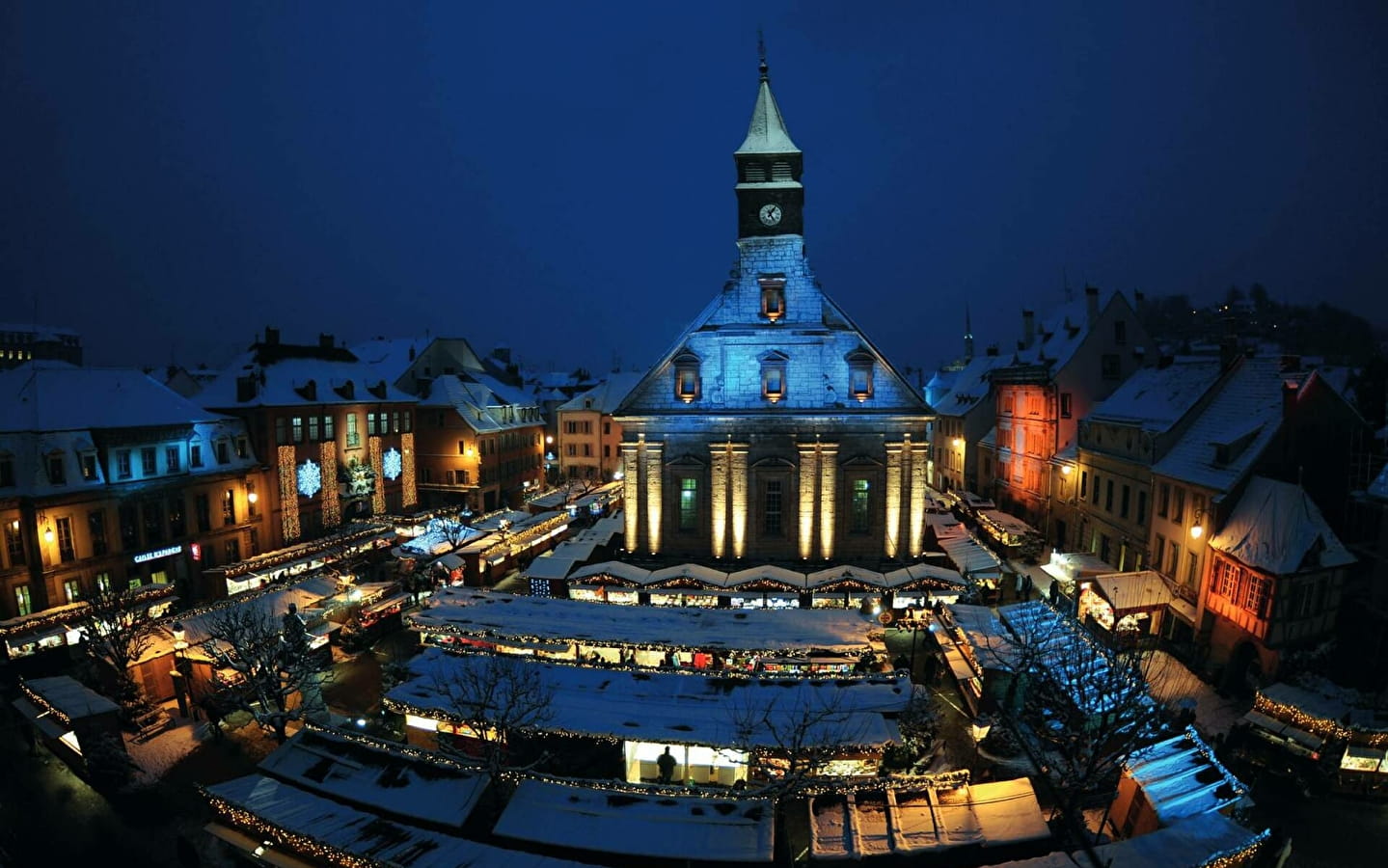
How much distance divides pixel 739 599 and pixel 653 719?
592 inches

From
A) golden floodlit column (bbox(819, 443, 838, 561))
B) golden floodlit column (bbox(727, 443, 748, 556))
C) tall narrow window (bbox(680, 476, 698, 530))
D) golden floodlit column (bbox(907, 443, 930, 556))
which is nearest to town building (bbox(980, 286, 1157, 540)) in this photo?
golden floodlit column (bbox(907, 443, 930, 556))

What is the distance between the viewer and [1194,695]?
27.0 meters

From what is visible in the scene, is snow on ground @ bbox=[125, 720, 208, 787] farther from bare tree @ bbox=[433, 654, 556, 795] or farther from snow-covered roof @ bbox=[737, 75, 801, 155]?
snow-covered roof @ bbox=[737, 75, 801, 155]

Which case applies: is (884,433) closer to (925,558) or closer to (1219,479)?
(925,558)

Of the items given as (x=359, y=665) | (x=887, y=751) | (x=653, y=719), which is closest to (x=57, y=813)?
(x=359, y=665)

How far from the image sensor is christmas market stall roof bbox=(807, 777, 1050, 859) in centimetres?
1603

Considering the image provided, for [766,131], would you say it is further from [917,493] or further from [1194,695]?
[1194,695]

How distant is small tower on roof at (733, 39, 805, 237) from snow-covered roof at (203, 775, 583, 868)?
35468 mm

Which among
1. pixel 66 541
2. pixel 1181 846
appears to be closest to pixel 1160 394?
pixel 1181 846

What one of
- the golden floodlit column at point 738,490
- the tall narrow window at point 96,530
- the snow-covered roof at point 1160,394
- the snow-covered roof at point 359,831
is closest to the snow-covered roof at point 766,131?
the golden floodlit column at point 738,490

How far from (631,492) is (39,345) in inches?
4515

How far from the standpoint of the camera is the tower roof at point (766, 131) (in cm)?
4069

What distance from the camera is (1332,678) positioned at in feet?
84.6

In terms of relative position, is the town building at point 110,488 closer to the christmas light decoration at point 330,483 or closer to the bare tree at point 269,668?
the christmas light decoration at point 330,483
